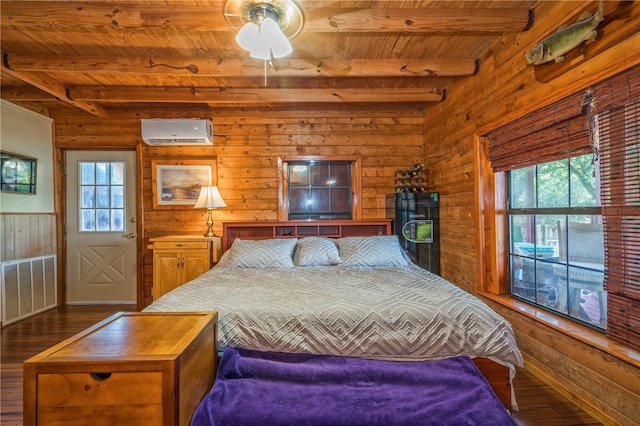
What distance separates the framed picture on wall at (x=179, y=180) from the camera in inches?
143

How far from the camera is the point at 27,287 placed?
10.6 ft

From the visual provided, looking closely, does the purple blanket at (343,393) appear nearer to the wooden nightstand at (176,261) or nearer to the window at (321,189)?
the wooden nightstand at (176,261)

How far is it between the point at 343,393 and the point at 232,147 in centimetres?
313

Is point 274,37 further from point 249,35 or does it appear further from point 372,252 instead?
point 372,252

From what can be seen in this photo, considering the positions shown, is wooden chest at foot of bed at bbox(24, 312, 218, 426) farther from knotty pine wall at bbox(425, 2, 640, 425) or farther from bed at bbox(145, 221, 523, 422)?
knotty pine wall at bbox(425, 2, 640, 425)

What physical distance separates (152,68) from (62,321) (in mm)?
2845

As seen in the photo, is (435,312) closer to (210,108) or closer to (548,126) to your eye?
(548,126)

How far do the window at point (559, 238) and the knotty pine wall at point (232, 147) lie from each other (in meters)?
1.96

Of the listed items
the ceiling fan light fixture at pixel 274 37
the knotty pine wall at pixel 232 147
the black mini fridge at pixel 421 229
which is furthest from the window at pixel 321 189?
the ceiling fan light fixture at pixel 274 37

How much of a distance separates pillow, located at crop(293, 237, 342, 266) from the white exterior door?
2.35 meters

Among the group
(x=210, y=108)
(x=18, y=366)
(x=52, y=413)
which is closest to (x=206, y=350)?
(x=52, y=413)

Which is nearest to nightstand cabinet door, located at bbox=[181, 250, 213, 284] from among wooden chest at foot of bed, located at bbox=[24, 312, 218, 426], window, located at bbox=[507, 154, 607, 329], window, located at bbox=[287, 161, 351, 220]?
window, located at bbox=[287, 161, 351, 220]

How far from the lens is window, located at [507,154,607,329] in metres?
1.71

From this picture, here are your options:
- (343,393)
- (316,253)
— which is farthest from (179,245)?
(343,393)
